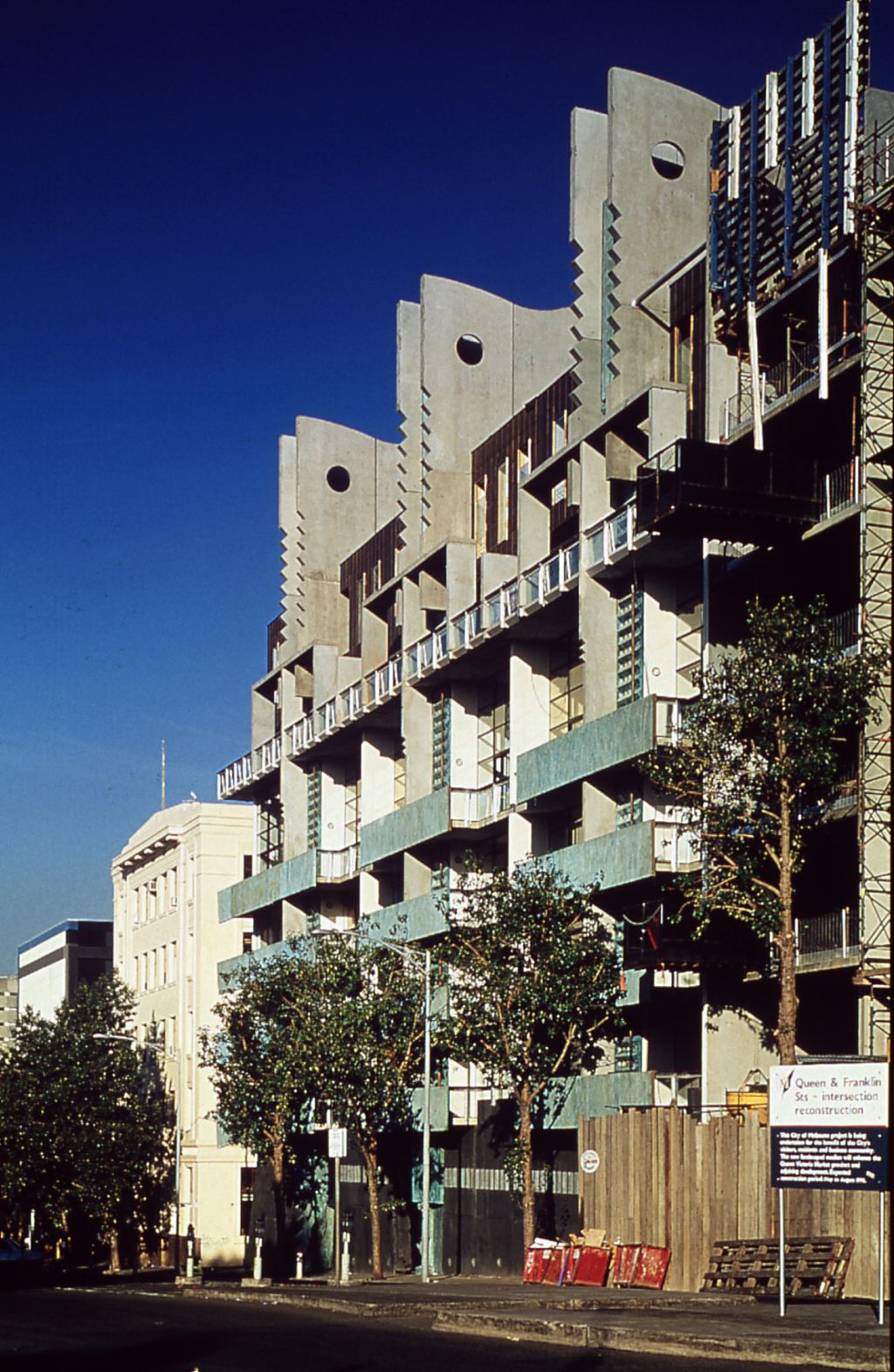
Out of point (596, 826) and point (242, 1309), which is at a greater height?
point (596, 826)

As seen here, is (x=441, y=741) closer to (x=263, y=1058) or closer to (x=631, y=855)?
(x=263, y=1058)

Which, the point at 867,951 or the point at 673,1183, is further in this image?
the point at 867,951

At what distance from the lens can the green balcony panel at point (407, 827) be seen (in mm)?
60497

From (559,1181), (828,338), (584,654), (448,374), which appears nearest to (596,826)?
(584,654)

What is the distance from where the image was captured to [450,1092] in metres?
58.7

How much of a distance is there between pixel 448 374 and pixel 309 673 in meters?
18.0

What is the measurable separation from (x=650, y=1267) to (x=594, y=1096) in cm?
1071

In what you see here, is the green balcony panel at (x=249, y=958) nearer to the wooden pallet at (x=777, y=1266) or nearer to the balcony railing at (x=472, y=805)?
the balcony railing at (x=472, y=805)

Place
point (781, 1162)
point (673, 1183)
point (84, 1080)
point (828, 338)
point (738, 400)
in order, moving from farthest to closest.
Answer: point (84, 1080), point (738, 400), point (828, 338), point (673, 1183), point (781, 1162)

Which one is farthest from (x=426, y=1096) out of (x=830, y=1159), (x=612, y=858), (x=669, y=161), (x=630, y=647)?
(x=669, y=161)

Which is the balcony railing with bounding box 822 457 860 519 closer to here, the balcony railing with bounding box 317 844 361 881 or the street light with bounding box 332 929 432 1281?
the street light with bounding box 332 929 432 1281

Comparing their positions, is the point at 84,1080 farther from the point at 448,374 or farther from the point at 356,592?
the point at 448,374

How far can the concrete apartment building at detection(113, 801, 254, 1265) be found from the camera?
286 ft

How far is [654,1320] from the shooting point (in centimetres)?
2881
